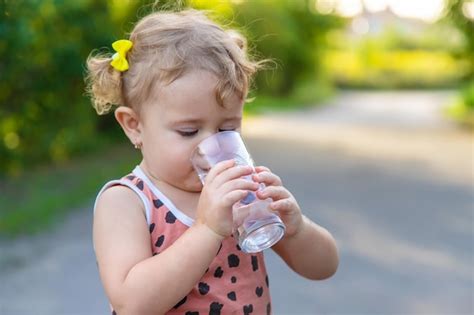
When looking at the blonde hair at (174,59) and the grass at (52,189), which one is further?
the grass at (52,189)

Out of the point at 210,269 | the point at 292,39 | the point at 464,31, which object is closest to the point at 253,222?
the point at 210,269

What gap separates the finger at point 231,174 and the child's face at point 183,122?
0.44 feet

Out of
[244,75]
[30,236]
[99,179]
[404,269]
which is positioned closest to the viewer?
[244,75]

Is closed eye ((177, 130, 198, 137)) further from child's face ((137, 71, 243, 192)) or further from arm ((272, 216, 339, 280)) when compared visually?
arm ((272, 216, 339, 280))

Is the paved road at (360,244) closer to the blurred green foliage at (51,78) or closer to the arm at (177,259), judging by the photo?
the blurred green foliage at (51,78)

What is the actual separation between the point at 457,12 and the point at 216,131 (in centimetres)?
1471

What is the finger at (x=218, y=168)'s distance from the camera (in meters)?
1.62

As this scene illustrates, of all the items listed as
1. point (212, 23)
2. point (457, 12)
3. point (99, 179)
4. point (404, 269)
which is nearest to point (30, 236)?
point (99, 179)

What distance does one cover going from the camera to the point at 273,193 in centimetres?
164

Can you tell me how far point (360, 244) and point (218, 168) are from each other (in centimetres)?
486

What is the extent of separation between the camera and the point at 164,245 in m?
1.74

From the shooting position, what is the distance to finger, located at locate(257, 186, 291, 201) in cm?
162

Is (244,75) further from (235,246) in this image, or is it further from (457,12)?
→ (457,12)

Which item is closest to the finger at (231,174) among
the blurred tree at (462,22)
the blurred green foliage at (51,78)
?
the blurred green foliage at (51,78)
